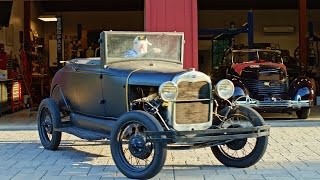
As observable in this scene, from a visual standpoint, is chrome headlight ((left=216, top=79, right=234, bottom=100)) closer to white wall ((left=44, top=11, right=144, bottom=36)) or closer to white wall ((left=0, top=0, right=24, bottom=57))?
white wall ((left=0, top=0, right=24, bottom=57))

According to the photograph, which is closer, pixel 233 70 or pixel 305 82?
pixel 305 82

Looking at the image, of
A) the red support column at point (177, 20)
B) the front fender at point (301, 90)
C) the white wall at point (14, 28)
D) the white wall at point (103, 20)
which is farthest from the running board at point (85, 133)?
the white wall at point (103, 20)

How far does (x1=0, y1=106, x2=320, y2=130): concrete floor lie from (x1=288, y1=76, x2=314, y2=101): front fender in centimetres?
52

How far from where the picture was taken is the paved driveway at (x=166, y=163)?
19.2 ft

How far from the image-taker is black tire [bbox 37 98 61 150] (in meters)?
7.36

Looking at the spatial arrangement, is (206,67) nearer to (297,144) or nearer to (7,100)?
(7,100)

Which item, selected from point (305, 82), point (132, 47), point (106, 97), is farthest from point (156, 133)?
point (305, 82)

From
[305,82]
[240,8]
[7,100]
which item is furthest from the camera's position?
[240,8]

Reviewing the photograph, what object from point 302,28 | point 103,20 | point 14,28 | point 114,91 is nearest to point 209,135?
point 114,91

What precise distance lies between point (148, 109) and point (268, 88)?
5.66m

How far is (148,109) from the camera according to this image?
Result: 599 cm

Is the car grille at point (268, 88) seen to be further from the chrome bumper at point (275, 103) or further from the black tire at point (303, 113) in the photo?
the black tire at point (303, 113)

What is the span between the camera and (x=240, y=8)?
69.5ft

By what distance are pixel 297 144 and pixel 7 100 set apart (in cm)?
826
